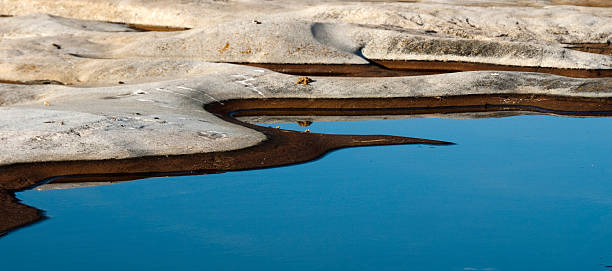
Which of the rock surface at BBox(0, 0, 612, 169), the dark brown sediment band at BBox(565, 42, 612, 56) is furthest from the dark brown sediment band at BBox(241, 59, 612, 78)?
the dark brown sediment band at BBox(565, 42, 612, 56)

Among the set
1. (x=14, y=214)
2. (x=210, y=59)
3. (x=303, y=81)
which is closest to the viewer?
(x=14, y=214)

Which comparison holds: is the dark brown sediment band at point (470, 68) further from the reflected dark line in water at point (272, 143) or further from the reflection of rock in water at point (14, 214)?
the reflection of rock in water at point (14, 214)

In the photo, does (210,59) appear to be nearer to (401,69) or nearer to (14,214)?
(401,69)

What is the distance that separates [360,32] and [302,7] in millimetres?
10126

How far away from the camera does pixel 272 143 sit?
14.1m

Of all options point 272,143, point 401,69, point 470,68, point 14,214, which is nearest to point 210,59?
point 401,69

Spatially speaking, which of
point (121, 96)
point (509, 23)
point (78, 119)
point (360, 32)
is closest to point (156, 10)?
point (360, 32)

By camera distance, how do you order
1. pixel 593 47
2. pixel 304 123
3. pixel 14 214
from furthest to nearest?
pixel 593 47
pixel 304 123
pixel 14 214

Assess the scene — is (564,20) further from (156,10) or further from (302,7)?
(156,10)

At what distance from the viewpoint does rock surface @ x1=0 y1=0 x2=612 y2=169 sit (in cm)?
1355

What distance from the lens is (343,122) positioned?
17.4 metres

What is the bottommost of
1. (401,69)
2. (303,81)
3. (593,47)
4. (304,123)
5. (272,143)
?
(272,143)

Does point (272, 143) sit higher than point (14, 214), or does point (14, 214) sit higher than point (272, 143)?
point (272, 143)

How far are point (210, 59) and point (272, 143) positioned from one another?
11.6m
